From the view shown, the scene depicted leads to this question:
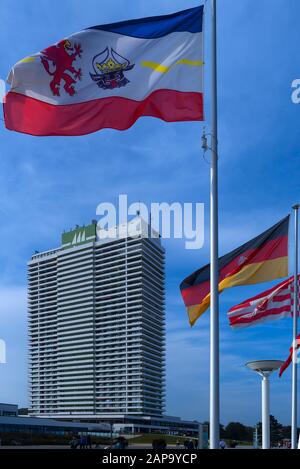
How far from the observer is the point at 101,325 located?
190 meters

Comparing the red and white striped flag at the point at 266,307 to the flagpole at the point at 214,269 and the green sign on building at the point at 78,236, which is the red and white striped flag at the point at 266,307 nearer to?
the flagpole at the point at 214,269

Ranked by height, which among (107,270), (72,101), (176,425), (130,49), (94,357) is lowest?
(176,425)

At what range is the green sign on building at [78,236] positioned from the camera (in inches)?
7485

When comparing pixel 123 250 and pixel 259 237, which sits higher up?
pixel 123 250

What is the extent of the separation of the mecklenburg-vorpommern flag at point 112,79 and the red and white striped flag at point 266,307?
9.77 m

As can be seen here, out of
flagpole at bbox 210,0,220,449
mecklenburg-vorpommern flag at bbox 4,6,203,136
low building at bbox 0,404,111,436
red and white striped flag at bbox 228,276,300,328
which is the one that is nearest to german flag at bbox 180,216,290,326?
red and white striped flag at bbox 228,276,300,328

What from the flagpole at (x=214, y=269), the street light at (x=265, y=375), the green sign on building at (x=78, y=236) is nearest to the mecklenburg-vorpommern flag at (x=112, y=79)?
the flagpole at (x=214, y=269)

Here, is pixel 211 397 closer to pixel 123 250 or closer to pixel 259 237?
pixel 259 237

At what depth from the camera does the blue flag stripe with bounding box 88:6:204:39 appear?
13344 mm

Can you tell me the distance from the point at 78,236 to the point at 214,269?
18063 cm

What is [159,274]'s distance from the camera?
173 metres

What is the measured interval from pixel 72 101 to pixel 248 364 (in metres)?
10.2
